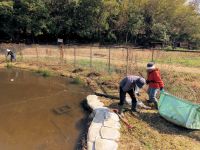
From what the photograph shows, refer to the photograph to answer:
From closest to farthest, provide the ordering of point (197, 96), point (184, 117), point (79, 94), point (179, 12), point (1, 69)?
point (184, 117) → point (197, 96) → point (79, 94) → point (1, 69) → point (179, 12)

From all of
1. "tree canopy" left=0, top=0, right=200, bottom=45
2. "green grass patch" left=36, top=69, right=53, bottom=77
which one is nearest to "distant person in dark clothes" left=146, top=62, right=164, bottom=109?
"green grass patch" left=36, top=69, right=53, bottom=77

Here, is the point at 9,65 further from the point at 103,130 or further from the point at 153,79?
the point at 103,130

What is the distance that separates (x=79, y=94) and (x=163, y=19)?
24.0 metres

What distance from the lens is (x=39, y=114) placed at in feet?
35.7

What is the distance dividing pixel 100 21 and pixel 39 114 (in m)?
22.1

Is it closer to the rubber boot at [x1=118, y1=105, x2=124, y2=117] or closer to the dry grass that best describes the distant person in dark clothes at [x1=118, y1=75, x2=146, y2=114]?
the rubber boot at [x1=118, y1=105, x2=124, y2=117]

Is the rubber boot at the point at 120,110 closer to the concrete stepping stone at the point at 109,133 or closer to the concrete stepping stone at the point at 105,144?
the concrete stepping stone at the point at 109,133

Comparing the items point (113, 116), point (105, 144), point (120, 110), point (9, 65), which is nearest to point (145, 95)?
point (120, 110)

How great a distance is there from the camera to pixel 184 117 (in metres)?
8.68

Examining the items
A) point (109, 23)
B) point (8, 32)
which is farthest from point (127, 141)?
point (109, 23)

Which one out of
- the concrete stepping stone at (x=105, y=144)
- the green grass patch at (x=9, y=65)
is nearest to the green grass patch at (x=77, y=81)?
the green grass patch at (x=9, y=65)

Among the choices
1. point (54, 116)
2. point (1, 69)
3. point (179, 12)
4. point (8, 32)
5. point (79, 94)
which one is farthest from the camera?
point (179, 12)

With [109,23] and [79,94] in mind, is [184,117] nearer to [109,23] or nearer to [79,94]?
[79,94]

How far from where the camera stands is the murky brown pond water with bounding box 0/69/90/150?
8812 mm
